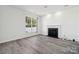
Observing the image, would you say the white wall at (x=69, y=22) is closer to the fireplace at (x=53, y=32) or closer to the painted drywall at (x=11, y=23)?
the fireplace at (x=53, y=32)

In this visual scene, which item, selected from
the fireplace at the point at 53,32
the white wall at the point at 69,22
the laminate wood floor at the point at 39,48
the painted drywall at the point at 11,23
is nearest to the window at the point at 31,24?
the painted drywall at the point at 11,23

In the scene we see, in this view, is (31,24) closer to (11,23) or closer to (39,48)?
(11,23)

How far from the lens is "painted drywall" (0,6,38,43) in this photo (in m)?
5.18

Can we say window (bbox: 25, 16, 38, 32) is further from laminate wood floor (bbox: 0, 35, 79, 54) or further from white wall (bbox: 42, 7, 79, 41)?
laminate wood floor (bbox: 0, 35, 79, 54)

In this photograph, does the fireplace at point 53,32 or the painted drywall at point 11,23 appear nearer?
the painted drywall at point 11,23

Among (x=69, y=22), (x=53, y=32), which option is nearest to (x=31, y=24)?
(x=53, y=32)

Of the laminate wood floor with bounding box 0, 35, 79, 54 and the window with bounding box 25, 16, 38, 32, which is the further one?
the window with bounding box 25, 16, 38, 32

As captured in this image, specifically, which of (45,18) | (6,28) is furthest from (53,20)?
(6,28)

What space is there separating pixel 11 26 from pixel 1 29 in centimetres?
89

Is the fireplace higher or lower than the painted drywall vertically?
lower

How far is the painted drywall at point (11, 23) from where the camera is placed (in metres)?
5.18

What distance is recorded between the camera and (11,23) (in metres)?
5.81

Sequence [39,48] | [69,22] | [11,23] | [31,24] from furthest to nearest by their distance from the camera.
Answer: [31,24], [69,22], [11,23], [39,48]

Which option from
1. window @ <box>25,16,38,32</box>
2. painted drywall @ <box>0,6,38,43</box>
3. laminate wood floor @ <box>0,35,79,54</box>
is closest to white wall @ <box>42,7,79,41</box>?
laminate wood floor @ <box>0,35,79,54</box>
